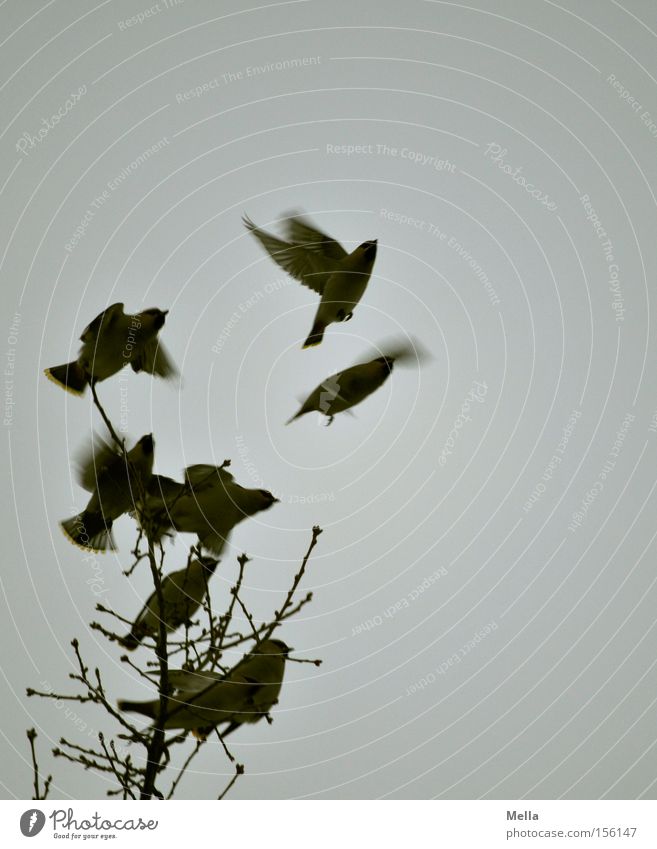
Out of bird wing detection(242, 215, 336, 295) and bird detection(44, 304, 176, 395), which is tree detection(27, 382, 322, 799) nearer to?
bird detection(44, 304, 176, 395)

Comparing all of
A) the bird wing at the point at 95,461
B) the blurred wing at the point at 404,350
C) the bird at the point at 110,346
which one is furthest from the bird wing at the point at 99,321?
the blurred wing at the point at 404,350

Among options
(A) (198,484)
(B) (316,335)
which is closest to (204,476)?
(A) (198,484)

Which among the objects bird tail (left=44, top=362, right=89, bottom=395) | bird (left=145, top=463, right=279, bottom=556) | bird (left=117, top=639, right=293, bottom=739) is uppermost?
bird tail (left=44, top=362, right=89, bottom=395)

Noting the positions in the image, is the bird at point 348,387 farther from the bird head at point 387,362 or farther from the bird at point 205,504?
the bird at point 205,504

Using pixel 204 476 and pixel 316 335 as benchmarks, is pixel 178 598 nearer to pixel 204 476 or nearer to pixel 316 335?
pixel 204 476

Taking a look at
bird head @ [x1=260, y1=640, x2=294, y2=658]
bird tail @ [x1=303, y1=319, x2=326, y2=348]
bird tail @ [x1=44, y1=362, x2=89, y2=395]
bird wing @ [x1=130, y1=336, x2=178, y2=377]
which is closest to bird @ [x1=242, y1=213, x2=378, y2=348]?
bird tail @ [x1=303, y1=319, x2=326, y2=348]

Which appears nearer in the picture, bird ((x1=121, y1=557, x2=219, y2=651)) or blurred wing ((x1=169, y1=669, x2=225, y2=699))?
blurred wing ((x1=169, y1=669, x2=225, y2=699))

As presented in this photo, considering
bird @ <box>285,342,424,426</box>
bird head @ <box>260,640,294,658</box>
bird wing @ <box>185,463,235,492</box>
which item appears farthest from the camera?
bird @ <box>285,342,424,426</box>
